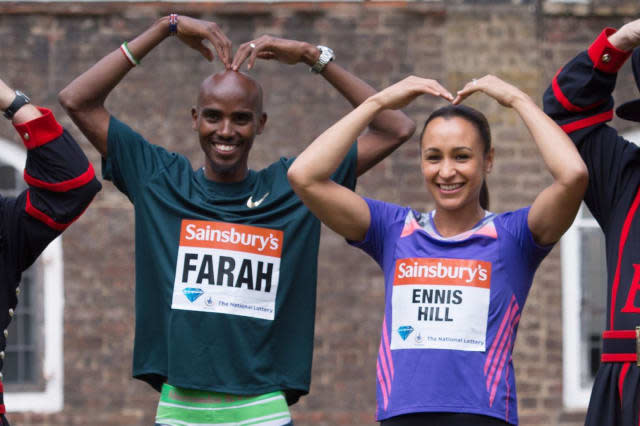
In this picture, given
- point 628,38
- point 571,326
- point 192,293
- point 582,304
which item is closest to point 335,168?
point 192,293

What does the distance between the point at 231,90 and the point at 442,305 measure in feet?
3.94

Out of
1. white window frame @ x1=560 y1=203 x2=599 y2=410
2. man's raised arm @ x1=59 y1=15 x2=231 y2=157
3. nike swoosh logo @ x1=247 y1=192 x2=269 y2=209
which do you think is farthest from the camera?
white window frame @ x1=560 y1=203 x2=599 y2=410

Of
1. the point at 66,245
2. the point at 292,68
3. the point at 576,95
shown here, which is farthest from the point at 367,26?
the point at 576,95

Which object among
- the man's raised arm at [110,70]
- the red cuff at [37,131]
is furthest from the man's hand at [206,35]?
the red cuff at [37,131]

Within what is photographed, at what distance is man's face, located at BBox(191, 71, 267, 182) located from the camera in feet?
14.0

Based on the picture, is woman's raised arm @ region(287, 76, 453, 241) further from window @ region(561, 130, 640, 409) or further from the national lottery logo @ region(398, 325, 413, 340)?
window @ region(561, 130, 640, 409)

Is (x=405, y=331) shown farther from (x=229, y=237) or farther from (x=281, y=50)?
(x=281, y=50)

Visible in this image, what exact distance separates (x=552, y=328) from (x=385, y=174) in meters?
1.82

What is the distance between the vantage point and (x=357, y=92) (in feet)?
14.8

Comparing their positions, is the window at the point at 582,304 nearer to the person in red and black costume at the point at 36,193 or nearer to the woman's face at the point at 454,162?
the woman's face at the point at 454,162

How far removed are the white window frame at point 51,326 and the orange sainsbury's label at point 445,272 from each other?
5.46m

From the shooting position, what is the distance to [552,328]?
352 inches

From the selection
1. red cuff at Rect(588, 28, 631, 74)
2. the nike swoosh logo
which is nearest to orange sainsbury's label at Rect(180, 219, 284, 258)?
the nike swoosh logo

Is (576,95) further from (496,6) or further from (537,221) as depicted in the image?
(496,6)
